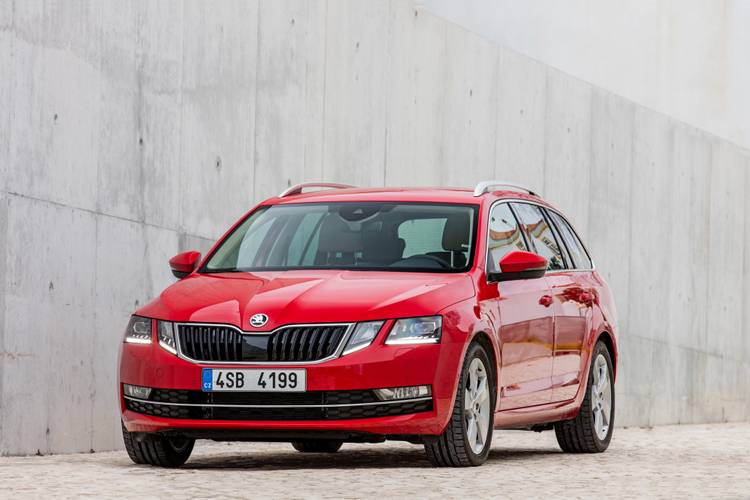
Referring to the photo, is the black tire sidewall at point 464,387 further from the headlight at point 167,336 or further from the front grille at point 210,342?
the headlight at point 167,336

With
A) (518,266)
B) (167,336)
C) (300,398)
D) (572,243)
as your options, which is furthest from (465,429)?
(572,243)

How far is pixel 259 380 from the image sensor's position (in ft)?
30.4

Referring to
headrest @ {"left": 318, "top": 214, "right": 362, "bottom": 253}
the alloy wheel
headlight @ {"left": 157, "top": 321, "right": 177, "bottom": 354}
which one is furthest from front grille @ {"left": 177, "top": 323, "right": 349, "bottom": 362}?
headrest @ {"left": 318, "top": 214, "right": 362, "bottom": 253}

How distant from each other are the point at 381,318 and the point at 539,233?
115 inches

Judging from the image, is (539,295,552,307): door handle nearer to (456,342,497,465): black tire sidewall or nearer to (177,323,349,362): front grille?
(456,342,497,465): black tire sidewall

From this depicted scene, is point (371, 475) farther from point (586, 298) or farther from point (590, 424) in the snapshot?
point (586, 298)

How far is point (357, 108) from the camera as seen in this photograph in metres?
15.7

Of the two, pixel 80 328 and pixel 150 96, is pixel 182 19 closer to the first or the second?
pixel 150 96

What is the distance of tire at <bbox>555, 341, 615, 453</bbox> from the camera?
12.3 metres

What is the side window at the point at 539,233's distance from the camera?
11.7 m

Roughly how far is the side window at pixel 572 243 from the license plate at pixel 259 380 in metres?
3.85

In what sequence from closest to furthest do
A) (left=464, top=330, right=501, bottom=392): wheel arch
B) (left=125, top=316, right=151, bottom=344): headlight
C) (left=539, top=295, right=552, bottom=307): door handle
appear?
(left=125, top=316, right=151, bottom=344): headlight → (left=464, top=330, right=501, bottom=392): wheel arch → (left=539, top=295, right=552, bottom=307): door handle

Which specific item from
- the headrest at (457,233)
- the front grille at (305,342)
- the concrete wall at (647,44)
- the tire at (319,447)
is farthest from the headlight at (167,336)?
the concrete wall at (647,44)

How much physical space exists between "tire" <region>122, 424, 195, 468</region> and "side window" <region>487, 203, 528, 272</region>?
2.17m
